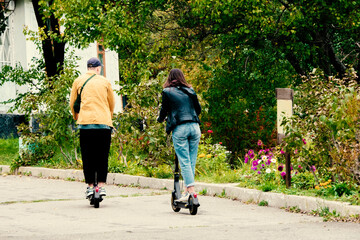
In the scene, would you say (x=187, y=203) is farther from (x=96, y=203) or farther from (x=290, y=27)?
(x=290, y=27)

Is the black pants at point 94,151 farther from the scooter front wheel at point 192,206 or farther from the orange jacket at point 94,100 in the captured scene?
the scooter front wheel at point 192,206

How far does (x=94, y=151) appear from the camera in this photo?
30.9ft

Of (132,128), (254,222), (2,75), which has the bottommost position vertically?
(254,222)

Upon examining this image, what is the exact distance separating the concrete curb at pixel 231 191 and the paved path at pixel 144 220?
201 millimetres

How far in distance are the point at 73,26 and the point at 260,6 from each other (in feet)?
15.7

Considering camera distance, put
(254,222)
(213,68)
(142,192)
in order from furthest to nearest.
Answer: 1. (213,68)
2. (142,192)
3. (254,222)

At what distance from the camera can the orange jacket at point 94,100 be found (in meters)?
9.24

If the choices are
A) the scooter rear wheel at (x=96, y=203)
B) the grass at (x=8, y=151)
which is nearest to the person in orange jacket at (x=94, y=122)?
the scooter rear wheel at (x=96, y=203)

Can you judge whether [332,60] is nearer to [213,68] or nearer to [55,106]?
[213,68]

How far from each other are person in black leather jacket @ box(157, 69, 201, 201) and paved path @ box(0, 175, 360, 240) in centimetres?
59

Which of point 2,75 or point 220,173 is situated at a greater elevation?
point 2,75

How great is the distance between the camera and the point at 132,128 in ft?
41.5

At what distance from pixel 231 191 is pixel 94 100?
2543mm

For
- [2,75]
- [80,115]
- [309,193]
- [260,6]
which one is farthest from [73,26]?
[309,193]
